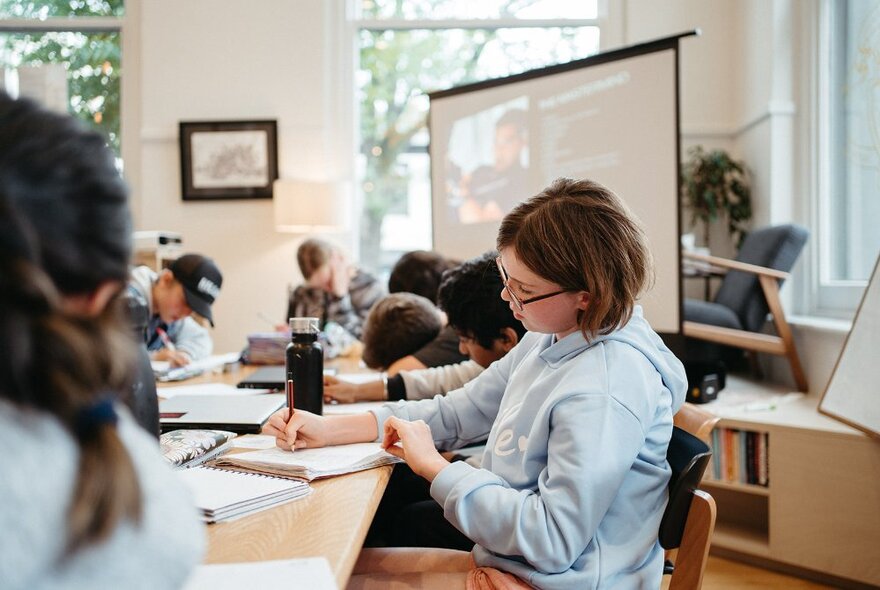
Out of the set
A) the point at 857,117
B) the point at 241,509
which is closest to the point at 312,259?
the point at 857,117

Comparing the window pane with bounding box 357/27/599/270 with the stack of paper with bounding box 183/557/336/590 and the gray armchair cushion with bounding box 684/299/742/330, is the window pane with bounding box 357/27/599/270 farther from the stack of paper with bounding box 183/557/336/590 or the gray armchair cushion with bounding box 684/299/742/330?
the stack of paper with bounding box 183/557/336/590

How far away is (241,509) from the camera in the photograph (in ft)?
3.23

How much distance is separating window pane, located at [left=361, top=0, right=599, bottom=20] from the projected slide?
1.13 metres

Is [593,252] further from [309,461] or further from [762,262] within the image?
[762,262]

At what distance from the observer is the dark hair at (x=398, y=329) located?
214 centimetres

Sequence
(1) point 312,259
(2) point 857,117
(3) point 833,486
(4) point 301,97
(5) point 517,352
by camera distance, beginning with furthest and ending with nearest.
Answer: (4) point 301,97, (1) point 312,259, (2) point 857,117, (3) point 833,486, (5) point 517,352

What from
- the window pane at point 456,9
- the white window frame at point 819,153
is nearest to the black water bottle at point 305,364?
the white window frame at point 819,153

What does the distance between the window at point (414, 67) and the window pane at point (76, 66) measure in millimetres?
1670

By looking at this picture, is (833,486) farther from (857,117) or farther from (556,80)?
(556,80)

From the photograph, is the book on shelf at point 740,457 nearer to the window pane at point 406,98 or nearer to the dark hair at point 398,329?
the dark hair at point 398,329

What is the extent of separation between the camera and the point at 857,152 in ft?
10.5

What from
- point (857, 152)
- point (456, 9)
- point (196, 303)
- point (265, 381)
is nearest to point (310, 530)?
point (265, 381)

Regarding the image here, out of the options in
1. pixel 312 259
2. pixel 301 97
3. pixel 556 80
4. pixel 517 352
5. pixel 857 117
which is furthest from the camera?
pixel 301 97

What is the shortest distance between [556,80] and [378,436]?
2506 mm
